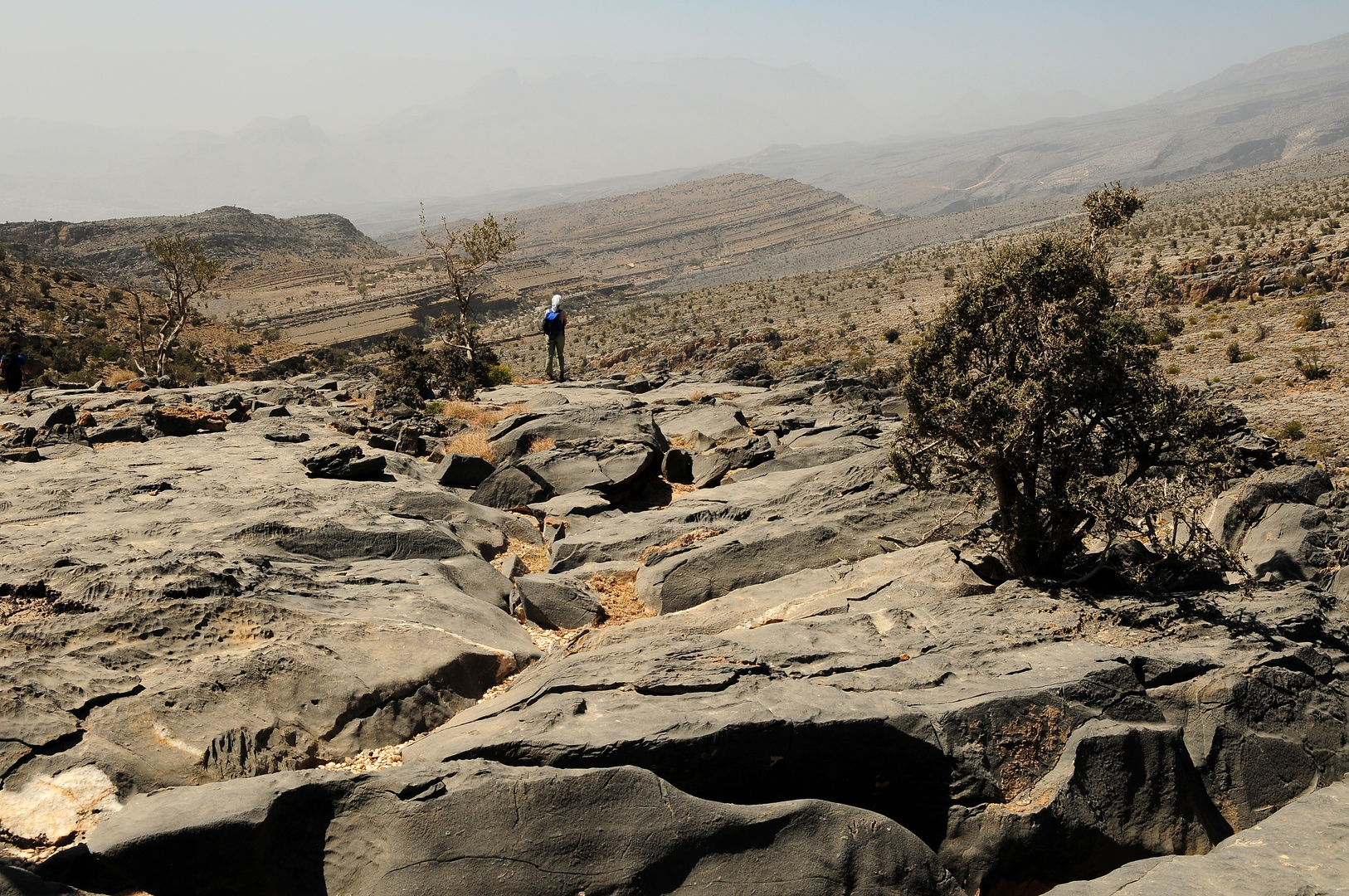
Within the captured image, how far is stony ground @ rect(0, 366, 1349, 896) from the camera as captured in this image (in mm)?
5086

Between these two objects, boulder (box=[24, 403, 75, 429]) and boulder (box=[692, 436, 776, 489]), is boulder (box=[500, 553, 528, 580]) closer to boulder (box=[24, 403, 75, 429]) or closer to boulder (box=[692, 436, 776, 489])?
boulder (box=[692, 436, 776, 489])

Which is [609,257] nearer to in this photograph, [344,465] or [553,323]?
[553,323]

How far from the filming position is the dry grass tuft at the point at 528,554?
12727 millimetres

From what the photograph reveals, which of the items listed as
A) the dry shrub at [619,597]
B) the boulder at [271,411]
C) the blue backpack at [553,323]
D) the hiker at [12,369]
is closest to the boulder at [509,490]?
the dry shrub at [619,597]

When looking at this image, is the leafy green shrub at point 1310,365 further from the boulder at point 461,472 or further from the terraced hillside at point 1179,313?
the boulder at point 461,472

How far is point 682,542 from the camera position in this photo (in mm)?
12461

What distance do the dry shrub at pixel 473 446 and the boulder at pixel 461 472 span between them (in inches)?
73.6

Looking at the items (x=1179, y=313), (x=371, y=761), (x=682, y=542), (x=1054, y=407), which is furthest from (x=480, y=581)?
(x=1179, y=313)

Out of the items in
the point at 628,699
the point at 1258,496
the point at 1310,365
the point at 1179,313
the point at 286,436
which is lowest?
the point at 1310,365

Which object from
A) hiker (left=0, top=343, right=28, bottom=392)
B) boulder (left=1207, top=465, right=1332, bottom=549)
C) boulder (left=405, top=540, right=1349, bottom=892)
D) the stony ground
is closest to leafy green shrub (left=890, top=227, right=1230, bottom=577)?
the stony ground

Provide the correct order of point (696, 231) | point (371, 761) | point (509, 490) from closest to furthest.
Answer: point (371, 761) < point (509, 490) < point (696, 231)

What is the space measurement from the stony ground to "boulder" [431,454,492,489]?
269cm

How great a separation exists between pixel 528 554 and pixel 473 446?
623cm

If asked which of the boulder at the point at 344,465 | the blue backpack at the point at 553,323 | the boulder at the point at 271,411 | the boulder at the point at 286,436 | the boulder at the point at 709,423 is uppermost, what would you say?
the blue backpack at the point at 553,323
